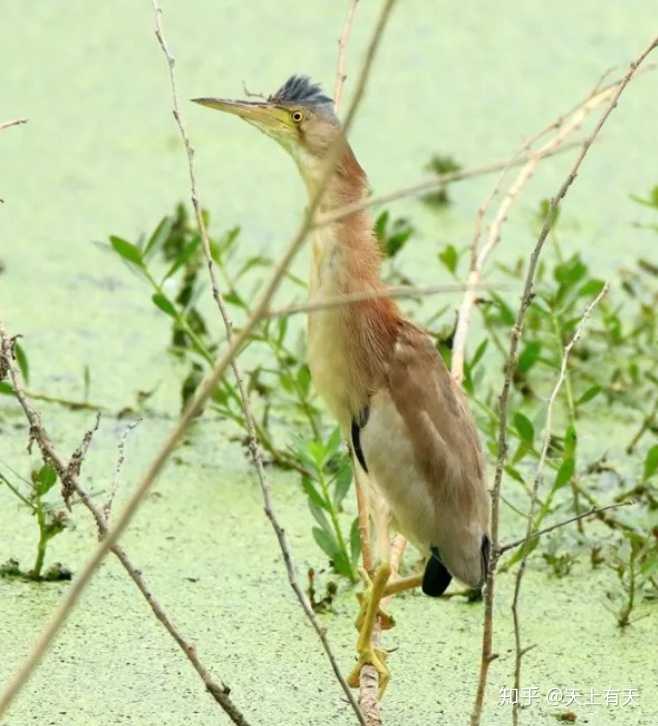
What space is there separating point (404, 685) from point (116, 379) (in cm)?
106

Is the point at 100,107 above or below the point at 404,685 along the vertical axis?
above

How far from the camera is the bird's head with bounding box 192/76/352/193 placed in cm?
224

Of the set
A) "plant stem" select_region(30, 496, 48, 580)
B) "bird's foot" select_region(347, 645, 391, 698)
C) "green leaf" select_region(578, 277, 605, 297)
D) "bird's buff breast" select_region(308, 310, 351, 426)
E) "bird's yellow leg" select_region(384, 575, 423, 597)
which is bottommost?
"bird's foot" select_region(347, 645, 391, 698)

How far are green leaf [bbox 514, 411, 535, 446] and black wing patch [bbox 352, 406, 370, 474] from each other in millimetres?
338

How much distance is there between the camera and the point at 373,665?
2.06 m

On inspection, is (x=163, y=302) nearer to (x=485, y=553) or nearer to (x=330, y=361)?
(x=330, y=361)

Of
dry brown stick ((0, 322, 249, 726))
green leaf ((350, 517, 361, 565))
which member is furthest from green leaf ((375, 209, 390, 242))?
dry brown stick ((0, 322, 249, 726))

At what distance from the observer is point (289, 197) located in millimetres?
3932

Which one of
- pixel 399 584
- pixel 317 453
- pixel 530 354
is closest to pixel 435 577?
pixel 399 584

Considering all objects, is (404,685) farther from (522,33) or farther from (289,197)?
(522,33)

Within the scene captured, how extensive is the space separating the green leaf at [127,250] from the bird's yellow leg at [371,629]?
696 millimetres

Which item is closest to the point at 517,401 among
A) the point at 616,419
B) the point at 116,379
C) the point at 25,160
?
the point at 616,419

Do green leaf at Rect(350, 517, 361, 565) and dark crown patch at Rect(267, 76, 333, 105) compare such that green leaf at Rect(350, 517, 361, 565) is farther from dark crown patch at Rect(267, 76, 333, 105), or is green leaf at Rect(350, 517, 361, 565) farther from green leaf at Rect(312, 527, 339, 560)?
dark crown patch at Rect(267, 76, 333, 105)

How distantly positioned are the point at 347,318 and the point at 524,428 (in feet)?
1.37
